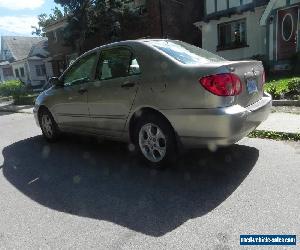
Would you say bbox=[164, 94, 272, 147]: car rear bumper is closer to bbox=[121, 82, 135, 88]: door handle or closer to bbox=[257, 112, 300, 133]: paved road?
bbox=[121, 82, 135, 88]: door handle

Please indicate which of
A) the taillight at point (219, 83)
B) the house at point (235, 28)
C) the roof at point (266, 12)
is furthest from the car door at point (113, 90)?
the house at point (235, 28)

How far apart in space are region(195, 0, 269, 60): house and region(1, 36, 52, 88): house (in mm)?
22579

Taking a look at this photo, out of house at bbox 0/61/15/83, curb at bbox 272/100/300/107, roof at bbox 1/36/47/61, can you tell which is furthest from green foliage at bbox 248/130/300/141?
house at bbox 0/61/15/83

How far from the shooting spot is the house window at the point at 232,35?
1920cm

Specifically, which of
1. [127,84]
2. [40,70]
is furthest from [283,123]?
[40,70]

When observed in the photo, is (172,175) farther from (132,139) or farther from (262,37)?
(262,37)

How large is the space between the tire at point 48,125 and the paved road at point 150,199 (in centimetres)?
106

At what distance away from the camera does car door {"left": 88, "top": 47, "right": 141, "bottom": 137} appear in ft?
15.4

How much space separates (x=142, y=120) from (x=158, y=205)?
1.36m

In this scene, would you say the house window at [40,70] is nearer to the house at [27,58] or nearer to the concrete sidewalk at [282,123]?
the house at [27,58]

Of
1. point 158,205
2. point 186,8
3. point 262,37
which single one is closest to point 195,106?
point 158,205

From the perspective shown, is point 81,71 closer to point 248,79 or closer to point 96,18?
point 248,79

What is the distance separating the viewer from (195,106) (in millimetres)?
3971

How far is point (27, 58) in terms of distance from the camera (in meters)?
40.0
